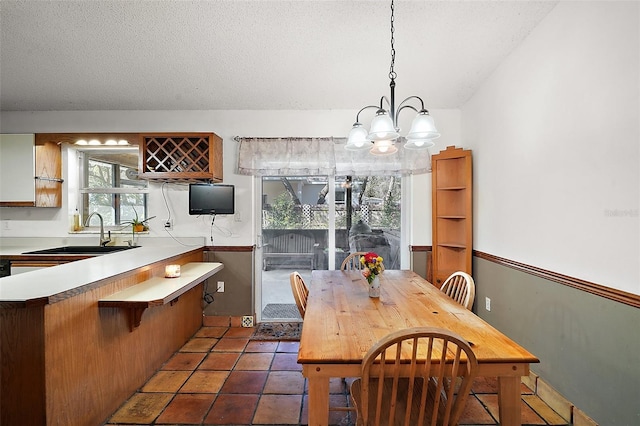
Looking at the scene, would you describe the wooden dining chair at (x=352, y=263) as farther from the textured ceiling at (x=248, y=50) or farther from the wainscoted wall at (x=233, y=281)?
the textured ceiling at (x=248, y=50)

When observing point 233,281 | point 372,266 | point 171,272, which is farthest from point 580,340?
point 233,281

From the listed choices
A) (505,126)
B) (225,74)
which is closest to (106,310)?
(225,74)

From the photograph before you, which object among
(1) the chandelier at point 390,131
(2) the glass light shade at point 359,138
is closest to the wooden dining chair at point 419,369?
(1) the chandelier at point 390,131

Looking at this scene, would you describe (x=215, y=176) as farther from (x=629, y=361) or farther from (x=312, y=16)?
(x=629, y=361)

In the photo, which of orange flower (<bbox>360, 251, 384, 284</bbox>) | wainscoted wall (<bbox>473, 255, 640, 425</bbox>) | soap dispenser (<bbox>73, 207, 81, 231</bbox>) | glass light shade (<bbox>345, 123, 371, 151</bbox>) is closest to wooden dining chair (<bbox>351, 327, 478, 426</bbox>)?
orange flower (<bbox>360, 251, 384, 284</bbox>)

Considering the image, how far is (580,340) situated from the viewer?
1749mm

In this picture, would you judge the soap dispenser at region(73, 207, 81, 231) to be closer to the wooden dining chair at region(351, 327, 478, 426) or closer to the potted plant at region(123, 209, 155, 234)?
the potted plant at region(123, 209, 155, 234)

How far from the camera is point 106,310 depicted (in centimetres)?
188

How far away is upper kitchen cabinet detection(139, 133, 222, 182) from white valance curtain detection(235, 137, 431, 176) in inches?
13.4

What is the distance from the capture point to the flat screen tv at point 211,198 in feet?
10.5

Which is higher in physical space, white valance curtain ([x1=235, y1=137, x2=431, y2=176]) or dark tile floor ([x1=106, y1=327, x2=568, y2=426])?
white valance curtain ([x1=235, y1=137, x2=431, y2=176])

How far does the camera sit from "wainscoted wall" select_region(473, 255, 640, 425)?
147 cm

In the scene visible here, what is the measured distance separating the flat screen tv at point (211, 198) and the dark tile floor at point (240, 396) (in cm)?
132

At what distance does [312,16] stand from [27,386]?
2430mm
